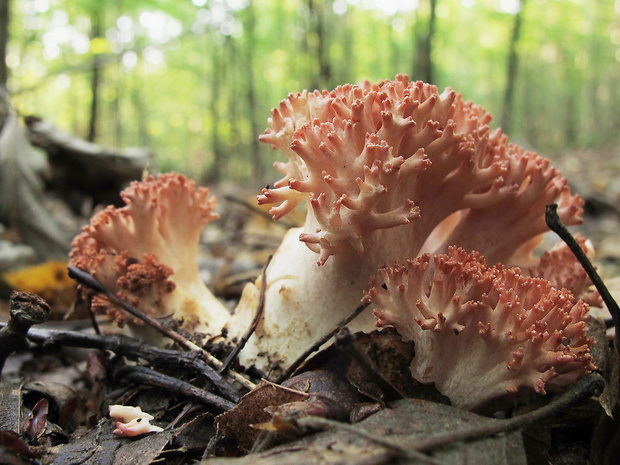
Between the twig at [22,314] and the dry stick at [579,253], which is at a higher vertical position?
the dry stick at [579,253]

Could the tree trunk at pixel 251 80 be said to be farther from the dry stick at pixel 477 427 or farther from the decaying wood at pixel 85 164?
the dry stick at pixel 477 427

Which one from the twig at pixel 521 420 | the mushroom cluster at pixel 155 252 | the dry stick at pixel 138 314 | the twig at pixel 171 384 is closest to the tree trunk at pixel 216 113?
the mushroom cluster at pixel 155 252

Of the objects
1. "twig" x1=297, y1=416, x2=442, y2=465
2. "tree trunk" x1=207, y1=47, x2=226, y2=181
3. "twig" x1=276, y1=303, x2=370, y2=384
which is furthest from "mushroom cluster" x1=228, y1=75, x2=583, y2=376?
"tree trunk" x1=207, y1=47, x2=226, y2=181

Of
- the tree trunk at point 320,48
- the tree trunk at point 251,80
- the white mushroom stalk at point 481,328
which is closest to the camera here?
the white mushroom stalk at point 481,328

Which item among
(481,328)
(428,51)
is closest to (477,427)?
(481,328)

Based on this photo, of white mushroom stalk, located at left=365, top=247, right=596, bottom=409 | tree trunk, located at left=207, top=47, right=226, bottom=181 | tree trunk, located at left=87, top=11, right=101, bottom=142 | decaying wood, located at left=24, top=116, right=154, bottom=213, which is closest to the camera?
white mushroom stalk, located at left=365, top=247, right=596, bottom=409

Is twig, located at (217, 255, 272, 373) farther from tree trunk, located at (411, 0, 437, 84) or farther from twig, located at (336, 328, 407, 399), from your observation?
tree trunk, located at (411, 0, 437, 84)
